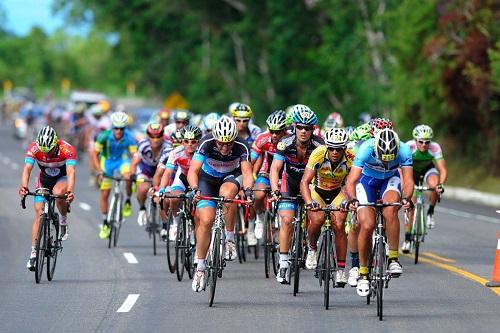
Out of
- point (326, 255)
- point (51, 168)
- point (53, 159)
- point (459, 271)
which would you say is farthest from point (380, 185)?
point (51, 168)

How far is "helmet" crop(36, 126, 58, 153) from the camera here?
17625 millimetres

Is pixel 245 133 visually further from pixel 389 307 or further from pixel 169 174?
pixel 389 307

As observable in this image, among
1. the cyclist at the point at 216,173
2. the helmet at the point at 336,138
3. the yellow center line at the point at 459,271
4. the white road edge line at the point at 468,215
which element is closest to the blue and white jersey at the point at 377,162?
the helmet at the point at 336,138

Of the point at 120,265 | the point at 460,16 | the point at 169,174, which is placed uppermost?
the point at 460,16

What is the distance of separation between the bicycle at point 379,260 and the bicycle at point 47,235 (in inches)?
173

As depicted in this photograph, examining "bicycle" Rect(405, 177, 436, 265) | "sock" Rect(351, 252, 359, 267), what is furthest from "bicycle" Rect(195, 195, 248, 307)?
"bicycle" Rect(405, 177, 436, 265)

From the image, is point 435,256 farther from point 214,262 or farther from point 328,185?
point 214,262

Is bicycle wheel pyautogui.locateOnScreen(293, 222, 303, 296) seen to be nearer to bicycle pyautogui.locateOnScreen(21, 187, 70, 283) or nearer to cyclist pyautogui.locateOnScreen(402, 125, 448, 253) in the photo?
bicycle pyautogui.locateOnScreen(21, 187, 70, 283)

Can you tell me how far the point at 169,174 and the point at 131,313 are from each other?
14.0 ft

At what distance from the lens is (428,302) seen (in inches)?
621

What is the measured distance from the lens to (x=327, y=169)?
16.1 meters

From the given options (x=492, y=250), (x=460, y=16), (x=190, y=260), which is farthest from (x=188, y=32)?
(x=190, y=260)

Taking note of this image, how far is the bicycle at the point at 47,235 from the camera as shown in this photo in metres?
17.5

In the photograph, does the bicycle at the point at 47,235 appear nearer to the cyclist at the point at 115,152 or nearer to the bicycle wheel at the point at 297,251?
the bicycle wheel at the point at 297,251
